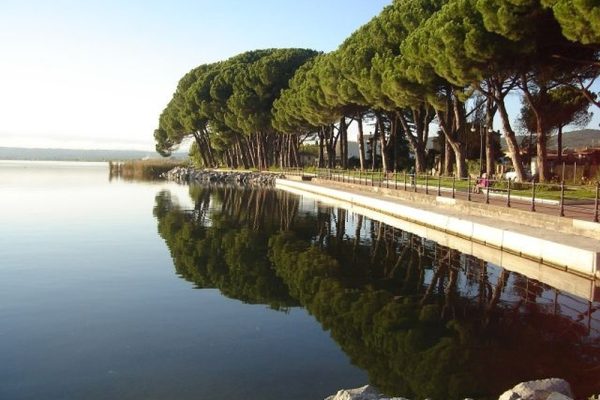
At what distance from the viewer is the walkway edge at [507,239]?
12512 mm

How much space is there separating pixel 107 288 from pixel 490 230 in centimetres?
1038

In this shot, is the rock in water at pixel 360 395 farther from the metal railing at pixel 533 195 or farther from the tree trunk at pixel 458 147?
the tree trunk at pixel 458 147

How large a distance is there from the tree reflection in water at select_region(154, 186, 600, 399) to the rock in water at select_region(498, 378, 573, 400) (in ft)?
3.62

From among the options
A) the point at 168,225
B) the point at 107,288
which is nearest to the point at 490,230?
the point at 107,288

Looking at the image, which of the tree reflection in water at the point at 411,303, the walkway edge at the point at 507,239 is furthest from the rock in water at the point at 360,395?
the walkway edge at the point at 507,239

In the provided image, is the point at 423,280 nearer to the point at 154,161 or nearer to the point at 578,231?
the point at 578,231

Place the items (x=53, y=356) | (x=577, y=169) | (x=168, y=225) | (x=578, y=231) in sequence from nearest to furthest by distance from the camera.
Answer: (x=53, y=356)
(x=578, y=231)
(x=168, y=225)
(x=577, y=169)

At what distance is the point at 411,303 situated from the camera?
11.1 metres

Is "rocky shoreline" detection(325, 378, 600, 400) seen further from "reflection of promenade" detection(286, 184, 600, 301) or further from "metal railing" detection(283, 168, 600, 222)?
"metal railing" detection(283, 168, 600, 222)

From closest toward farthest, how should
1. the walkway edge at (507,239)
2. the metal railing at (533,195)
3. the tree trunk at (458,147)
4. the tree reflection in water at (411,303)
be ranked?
the tree reflection in water at (411,303)
the walkway edge at (507,239)
the metal railing at (533,195)
the tree trunk at (458,147)

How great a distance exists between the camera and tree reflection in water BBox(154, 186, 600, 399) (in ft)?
25.0

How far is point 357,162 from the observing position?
66562 mm

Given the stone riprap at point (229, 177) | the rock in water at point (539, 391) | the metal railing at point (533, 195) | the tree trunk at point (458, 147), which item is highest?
the tree trunk at point (458, 147)

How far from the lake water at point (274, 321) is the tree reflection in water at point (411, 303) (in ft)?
0.12
